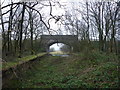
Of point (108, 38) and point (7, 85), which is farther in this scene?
point (108, 38)

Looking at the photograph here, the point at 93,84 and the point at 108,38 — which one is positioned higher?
the point at 108,38

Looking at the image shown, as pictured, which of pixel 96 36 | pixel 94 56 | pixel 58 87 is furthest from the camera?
pixel 96 36

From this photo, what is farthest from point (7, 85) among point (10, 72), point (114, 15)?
point (114, 15)

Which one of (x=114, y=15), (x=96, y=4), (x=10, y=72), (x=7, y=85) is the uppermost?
(x=96, y=4)

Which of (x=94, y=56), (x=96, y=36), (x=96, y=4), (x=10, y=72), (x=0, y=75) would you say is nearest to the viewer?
(x=0, y=75)

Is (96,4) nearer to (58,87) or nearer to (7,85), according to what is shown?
(58,87)

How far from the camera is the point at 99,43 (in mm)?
18734

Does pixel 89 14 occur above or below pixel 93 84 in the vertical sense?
above

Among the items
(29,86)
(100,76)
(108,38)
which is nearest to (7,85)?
(29,86)

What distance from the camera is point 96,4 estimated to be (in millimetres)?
18203

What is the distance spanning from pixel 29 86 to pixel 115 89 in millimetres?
3941

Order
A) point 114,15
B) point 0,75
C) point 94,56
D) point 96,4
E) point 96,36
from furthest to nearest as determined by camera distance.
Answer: point 96,36
point 96,4
point 114,15
point 94,56
point 0,75

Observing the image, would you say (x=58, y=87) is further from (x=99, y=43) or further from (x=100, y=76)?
(x=99, y=43)

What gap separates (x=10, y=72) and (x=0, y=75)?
59 cm
